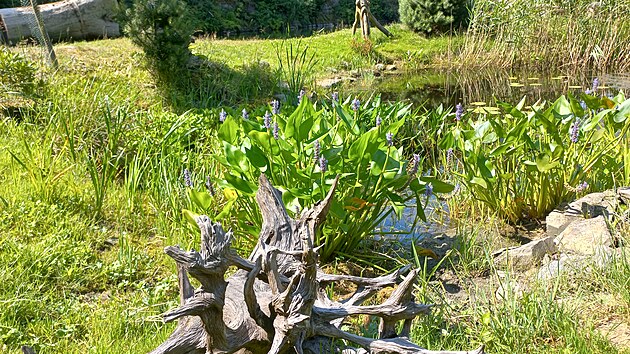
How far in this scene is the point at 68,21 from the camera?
9.98 meters

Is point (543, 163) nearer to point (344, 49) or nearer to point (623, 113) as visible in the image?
point (623, 113)

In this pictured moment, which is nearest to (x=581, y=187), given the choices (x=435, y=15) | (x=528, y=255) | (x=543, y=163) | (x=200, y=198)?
(x=543, y=163)

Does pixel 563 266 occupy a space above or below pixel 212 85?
below

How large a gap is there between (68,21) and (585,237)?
9.05 metres

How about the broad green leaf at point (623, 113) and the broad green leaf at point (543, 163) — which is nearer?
the broad green leaf at point (543, 163)

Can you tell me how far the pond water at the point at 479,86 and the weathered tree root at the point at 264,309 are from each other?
5.85 m

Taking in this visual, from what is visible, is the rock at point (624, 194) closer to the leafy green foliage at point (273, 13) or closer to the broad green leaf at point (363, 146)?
the broad green leaf at point (363, 146)

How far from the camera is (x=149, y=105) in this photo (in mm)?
6266

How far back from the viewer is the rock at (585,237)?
314 cm

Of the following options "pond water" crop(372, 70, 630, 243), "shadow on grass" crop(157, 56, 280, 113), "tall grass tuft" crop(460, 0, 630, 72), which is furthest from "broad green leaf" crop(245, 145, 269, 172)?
"tall grass tuft" crop(460, 0, 630, 72)

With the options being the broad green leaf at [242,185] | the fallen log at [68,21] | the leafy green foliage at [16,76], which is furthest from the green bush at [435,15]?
the broad green leaf at [242,185]

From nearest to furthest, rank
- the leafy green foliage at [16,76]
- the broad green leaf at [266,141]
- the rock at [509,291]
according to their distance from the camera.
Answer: the rock at [509,291]
the broad green leaf at [266,141]
the leafy green foliage at [16,76]

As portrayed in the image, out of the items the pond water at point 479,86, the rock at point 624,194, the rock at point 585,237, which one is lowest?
the pond water at point 479,86

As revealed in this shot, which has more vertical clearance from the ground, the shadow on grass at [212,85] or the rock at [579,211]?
the shadow on grass at [212,85]
